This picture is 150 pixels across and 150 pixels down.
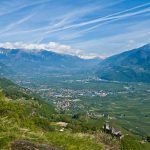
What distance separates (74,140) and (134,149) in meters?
64.9

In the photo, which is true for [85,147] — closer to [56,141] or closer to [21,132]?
[56,141]

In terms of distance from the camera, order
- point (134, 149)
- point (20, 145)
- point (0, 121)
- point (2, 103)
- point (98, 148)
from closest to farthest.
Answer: point (20, 145)
point (0, 121)
point (98, 148)
point (2, 103)
point (134, 149)

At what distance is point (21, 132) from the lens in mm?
31234

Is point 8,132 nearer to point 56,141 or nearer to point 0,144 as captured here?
point 0,144

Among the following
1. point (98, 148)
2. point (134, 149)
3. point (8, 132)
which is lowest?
point (134, 149)

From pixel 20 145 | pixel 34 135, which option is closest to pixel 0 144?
pixel 20 145

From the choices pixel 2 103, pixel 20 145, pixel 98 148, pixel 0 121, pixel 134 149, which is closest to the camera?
pixel 20 145

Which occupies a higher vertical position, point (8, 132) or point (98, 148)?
point (8, 132)

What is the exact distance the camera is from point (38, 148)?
27.2 m

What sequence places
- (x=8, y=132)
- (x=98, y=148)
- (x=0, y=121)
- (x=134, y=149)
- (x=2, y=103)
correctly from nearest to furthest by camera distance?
(x=8, y=132) < (x=0, y=121) < (x=98, y=148) < (x=2, y=103) < (x=134, y=149)

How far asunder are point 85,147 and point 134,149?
6553cm

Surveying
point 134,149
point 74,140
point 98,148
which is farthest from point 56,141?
point 134,149

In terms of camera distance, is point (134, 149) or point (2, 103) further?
point (134, 149)

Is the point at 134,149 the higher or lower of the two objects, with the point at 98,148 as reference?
lower
